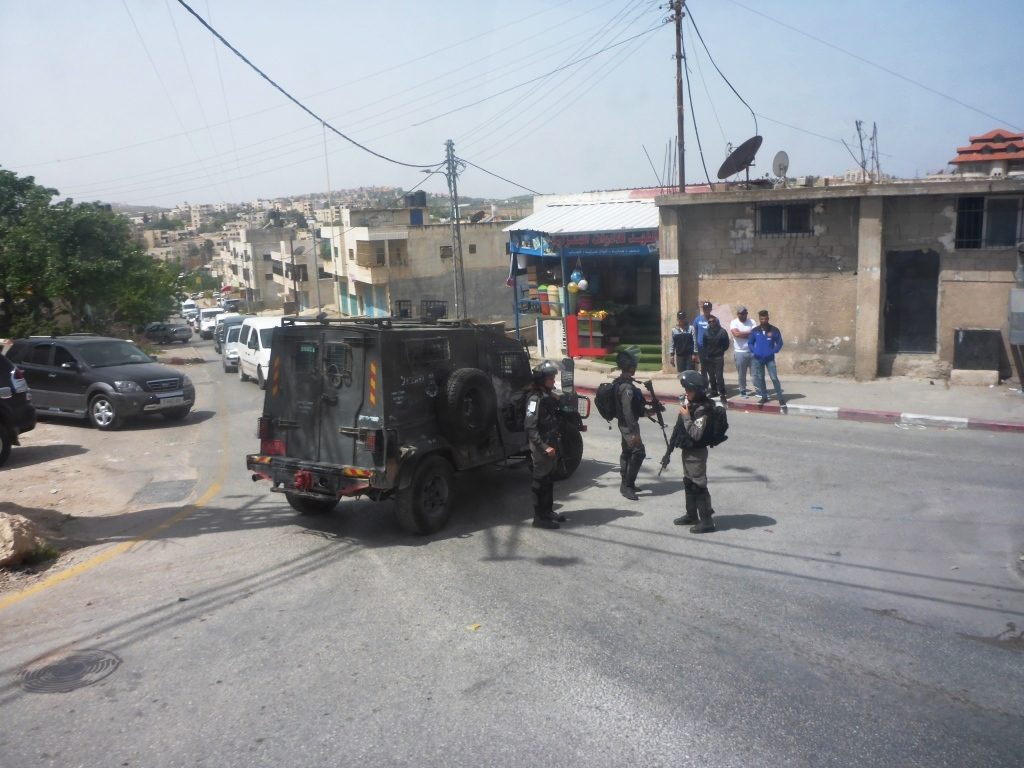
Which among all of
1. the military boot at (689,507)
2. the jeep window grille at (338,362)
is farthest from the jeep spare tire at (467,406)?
the military boot at (689,507)

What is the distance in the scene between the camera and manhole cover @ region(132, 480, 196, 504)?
36.7 feet

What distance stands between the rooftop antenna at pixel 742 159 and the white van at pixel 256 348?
11180 mm

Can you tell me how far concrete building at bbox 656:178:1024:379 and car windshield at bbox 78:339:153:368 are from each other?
11.1 meters

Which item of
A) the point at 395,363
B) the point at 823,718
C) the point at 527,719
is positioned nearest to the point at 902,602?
the point at 823,718

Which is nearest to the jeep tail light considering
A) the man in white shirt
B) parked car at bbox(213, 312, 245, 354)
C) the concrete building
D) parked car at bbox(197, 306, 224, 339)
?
the man in white shirt

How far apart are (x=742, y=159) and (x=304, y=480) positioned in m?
15.0

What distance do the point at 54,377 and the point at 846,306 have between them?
15.4m

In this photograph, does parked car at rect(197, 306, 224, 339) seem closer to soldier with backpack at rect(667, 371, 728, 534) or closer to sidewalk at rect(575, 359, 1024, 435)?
sidewalk at rect(575, 359, 1024, 435)

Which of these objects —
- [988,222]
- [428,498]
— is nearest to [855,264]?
[988,222]

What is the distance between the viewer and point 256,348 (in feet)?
74.1

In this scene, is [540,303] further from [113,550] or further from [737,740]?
[737,740]

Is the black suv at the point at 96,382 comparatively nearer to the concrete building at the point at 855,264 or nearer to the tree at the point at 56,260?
the concrete building at the point at 855,264

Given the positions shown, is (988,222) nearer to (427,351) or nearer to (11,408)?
(427,351)

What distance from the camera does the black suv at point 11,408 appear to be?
1293 cm
